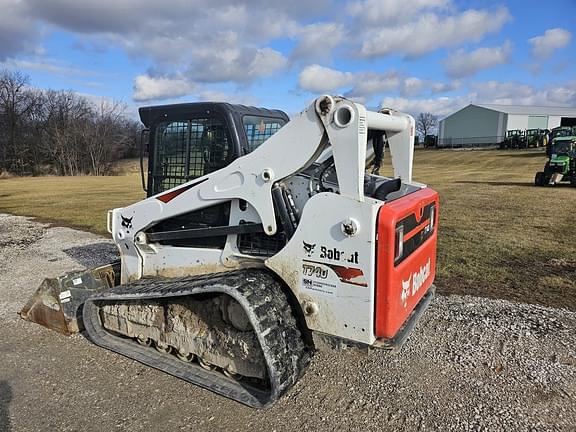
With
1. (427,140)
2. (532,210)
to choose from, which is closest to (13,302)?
(532,210)

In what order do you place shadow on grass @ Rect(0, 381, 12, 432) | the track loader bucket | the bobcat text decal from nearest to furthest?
1. shadow on grass @ Rect(0, 381, 12, 432)
2. the bobcat text decal
3. the track loader bucket

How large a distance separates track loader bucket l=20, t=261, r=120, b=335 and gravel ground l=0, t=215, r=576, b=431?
0.43 feet

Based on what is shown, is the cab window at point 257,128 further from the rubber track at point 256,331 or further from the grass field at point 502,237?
the grass field at point 502,237

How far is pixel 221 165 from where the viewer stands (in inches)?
163

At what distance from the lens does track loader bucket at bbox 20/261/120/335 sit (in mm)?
4773

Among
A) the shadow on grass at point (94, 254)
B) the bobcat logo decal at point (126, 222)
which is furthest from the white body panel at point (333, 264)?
the shadow on grass at point (94, 254)

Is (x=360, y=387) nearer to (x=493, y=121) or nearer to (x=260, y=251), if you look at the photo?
(x=260, y=251)

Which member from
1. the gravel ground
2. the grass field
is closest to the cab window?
the gravel ground

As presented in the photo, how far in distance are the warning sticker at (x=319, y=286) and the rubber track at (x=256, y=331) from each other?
24 centimetres

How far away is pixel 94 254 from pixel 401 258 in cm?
671

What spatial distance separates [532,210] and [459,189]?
659 cm

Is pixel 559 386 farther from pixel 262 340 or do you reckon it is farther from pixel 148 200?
pixel 148 200

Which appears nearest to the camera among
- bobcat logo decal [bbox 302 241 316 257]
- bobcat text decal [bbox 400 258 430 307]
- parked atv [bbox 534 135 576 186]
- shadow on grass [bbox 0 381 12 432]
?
shadow on grass [bbox 0 381 12 432]

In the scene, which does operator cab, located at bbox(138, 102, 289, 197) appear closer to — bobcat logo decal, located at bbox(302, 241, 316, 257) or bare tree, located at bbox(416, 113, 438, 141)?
bobcat logo decal, located at bbox(302, 241, 316, 257)
